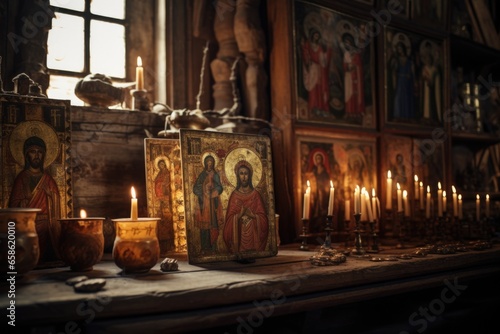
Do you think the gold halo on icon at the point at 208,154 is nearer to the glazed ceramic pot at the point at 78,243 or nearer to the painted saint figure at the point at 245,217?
the painted saint figure at the point at 245,217

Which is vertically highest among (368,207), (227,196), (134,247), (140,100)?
(140,100)

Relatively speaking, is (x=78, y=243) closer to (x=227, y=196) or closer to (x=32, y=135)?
(x=32, y=135)

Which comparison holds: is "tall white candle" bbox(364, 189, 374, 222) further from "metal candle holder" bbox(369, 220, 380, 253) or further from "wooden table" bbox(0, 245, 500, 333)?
"wooden table" bbox(0, 245, 500, 333)

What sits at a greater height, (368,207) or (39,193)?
(39,193)

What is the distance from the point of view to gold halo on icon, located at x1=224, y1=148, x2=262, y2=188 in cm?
278

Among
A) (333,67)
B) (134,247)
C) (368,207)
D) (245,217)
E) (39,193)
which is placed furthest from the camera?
(333,67)

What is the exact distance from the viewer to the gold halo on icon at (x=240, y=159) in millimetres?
2779

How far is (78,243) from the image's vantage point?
225 cm

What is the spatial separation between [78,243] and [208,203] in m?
0.75

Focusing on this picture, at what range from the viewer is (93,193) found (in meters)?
3.07

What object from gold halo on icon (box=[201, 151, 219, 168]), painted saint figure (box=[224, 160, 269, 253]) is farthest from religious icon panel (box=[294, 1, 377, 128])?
gold halo on icon (box=[201, 151, 219, 168])

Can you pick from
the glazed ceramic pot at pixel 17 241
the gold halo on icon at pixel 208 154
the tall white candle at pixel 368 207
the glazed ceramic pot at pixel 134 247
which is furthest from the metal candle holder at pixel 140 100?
the tall white candle at pixel 368 207

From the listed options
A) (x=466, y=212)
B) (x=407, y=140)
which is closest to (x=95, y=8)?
(x=407, y=140)

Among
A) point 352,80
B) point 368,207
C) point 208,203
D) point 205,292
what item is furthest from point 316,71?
point 205,292
